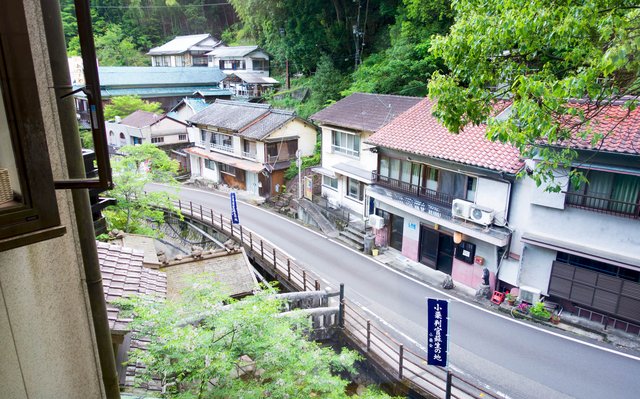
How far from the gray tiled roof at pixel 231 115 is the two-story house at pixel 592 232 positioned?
22.5 metres

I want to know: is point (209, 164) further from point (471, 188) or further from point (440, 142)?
point (471, 188)

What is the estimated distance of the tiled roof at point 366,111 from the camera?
24125mm

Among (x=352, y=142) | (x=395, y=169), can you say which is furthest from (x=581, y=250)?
(x=352, y=142)

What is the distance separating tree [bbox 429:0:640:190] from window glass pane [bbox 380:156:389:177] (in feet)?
43.1

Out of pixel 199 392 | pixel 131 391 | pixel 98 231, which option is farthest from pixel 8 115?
pixel 131 391

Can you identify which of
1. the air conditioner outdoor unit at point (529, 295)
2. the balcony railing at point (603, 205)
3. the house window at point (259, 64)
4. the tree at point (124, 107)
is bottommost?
the air conditioner outdoor unit at point (529, 295)

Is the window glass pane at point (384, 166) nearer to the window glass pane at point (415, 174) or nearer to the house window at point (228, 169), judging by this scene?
the window glass pane at point (415, 174)

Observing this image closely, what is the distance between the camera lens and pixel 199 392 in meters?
5.96

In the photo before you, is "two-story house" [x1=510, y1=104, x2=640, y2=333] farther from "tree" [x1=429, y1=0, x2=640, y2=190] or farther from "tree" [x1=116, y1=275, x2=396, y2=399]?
"tree" [x1=116, y1=275, x2=396, y2=399]

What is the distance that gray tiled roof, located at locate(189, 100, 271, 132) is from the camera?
32.8 metres

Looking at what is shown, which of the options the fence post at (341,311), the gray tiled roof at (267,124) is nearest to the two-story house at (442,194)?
the fence post at (341,311)

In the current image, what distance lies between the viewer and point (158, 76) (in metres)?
50.9

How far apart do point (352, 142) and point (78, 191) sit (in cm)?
2318

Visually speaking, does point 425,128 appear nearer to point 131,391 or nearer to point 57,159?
point 131,391
